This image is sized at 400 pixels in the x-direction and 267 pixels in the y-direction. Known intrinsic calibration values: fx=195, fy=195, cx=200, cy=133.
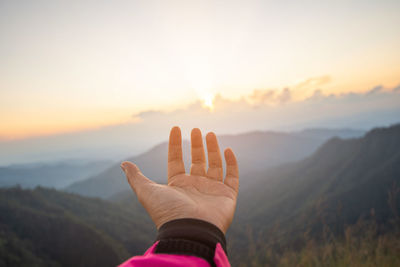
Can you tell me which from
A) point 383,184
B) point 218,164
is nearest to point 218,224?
point 218,164

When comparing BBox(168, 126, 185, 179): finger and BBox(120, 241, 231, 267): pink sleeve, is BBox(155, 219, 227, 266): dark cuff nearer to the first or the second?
BBox(120, 241, 231, 267): pink sleeve

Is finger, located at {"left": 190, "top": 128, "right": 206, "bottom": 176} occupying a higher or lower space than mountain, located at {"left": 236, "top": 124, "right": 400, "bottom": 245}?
higher

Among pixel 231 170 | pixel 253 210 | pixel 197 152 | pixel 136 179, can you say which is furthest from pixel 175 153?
pixel 253 210

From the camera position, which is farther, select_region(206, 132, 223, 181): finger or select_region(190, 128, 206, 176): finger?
select_region(190, 128, 206, 176): finger

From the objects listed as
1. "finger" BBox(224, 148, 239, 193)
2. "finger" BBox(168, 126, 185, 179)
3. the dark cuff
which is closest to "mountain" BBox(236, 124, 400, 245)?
"finger" BBox(224, 148, 239, 193)

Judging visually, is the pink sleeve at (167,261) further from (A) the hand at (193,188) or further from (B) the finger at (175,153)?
(B) the finger at (175,153)

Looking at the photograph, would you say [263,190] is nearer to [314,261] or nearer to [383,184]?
[383,184]

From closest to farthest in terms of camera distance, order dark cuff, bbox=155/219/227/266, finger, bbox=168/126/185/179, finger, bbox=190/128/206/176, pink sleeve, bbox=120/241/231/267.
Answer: pink sleeve, bbox=120/241/231/267 → dark cuff, bbox=155/219/227/266 → finger, bbox=168/126/185/179 → finger, bbox=190/128/206/176
